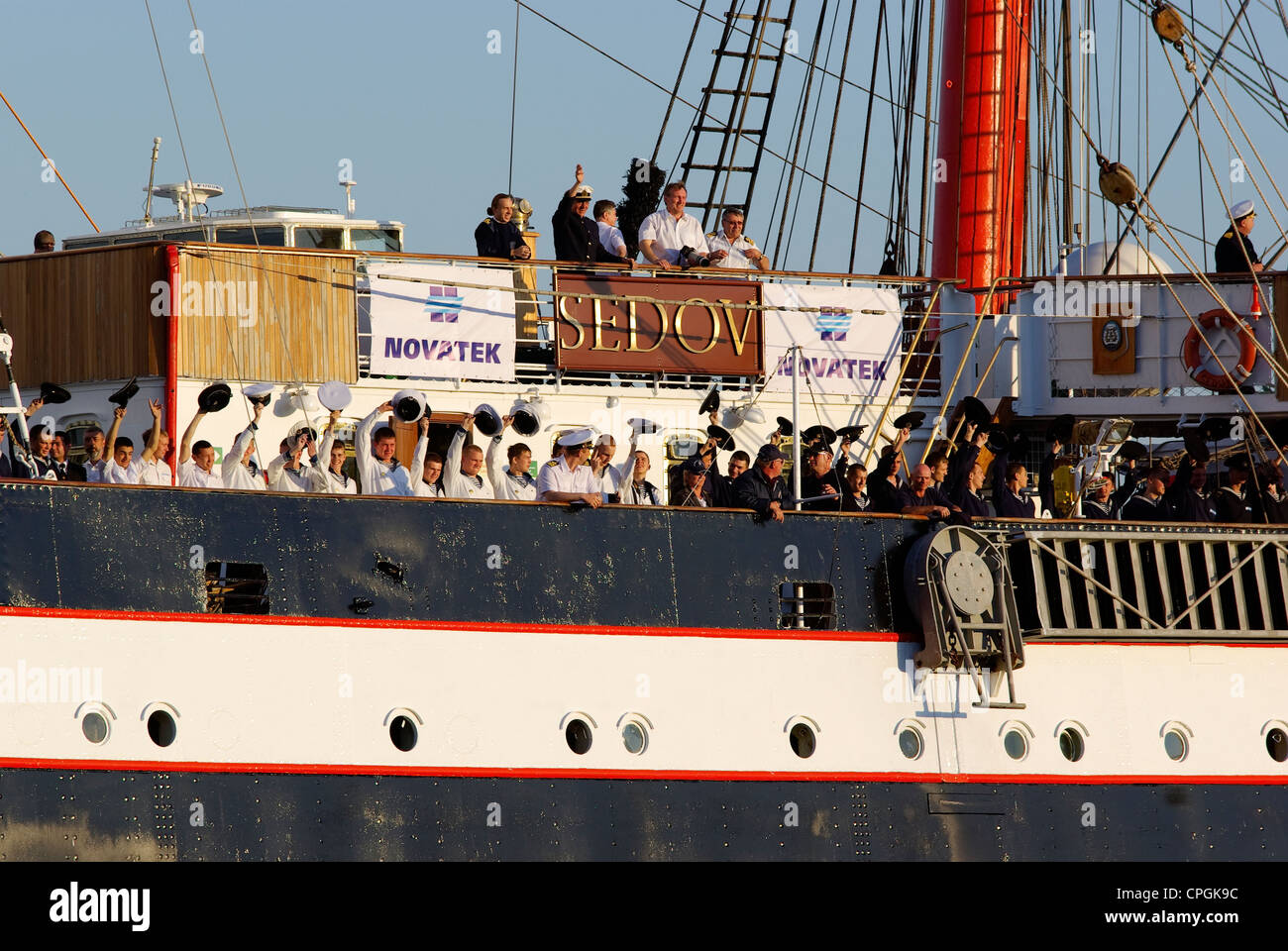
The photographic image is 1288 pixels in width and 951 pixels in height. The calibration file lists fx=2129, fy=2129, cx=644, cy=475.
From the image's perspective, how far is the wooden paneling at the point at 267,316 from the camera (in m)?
16.9

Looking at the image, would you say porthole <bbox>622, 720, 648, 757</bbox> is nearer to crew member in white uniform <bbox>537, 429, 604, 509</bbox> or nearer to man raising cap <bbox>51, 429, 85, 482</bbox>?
crew member in white uniform <bbox>537, 429, 604, 509</bbox>

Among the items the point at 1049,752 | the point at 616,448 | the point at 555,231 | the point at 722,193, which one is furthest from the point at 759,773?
the point at 722,193

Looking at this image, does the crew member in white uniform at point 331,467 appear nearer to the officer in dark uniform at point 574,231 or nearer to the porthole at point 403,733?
the porthole at point 403,733

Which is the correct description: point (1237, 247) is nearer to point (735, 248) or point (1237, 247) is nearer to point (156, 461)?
Answer: point (735, 248)

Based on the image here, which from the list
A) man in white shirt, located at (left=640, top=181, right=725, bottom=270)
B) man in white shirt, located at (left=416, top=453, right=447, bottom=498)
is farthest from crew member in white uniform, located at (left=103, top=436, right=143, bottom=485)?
man in white shirt, located at (left=640, top=181, right=725, bottom=270)

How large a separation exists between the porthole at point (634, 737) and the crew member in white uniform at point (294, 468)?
2877mm

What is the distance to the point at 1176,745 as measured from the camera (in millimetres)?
17391

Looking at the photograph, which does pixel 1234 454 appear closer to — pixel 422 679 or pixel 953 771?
pixel 953 771

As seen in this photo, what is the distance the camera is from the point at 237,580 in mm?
14617

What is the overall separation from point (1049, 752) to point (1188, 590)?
185 centimetres

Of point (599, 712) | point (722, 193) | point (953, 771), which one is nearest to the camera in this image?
point (599, 712)

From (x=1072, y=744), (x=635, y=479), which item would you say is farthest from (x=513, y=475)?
(x=1072, y=744)

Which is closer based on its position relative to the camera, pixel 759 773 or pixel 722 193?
pixel 759 773

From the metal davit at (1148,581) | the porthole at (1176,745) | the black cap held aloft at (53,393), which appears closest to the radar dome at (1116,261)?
the metal davit at (1148,581)
